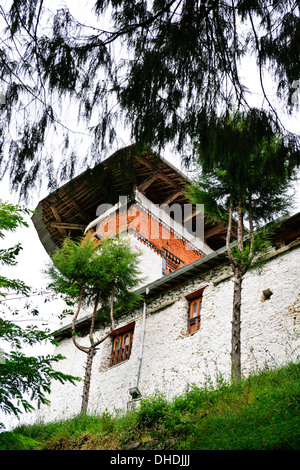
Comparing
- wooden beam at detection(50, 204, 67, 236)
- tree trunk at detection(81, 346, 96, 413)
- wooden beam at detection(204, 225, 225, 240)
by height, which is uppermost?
wooden beam at detection(204, 225, 225, 240)

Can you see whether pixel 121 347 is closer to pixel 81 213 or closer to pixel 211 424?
pixel 211 424

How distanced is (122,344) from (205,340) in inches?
144

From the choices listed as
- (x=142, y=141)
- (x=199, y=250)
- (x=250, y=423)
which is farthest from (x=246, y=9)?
(x=199, y=250)

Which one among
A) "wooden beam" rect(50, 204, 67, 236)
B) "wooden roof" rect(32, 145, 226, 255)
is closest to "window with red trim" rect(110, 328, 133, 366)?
"wooden roof" rect(32, 145, 226, 255)

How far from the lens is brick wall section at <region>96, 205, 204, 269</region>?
19.8m

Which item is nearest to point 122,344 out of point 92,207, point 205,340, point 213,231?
point 205,340

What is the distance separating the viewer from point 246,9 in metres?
5.88

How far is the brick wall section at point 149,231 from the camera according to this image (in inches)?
779

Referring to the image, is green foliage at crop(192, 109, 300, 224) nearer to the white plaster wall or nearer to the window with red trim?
the white plaster wall

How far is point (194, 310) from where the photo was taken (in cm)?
1380

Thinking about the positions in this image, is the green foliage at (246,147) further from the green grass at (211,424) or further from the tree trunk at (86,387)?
the tree trunk at (86,387)

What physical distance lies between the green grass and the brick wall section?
1004 cm

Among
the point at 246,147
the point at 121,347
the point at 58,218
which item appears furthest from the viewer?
the point at 58,218

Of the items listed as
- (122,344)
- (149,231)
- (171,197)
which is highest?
(171,197)
